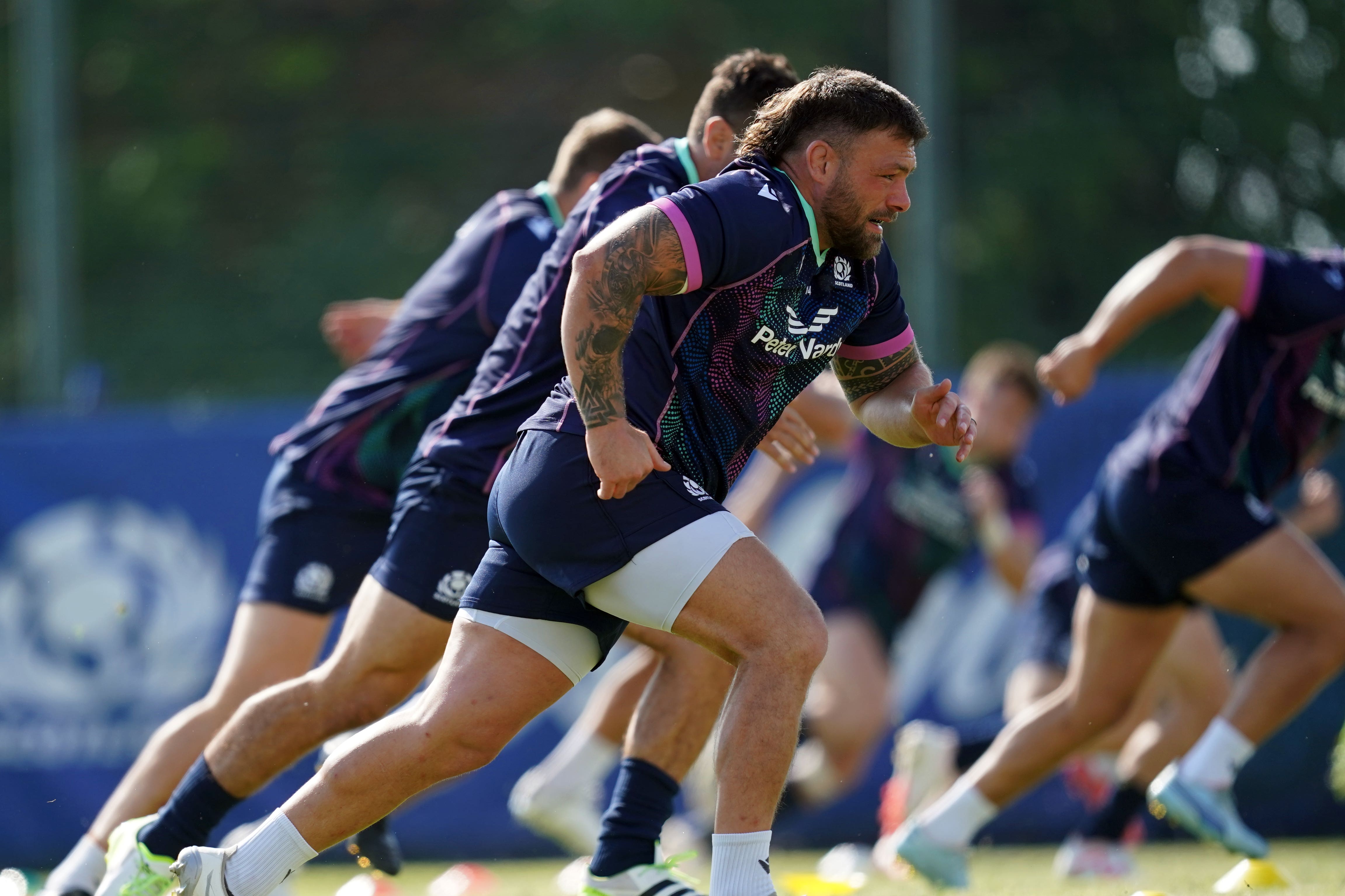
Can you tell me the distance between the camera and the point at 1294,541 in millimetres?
5438

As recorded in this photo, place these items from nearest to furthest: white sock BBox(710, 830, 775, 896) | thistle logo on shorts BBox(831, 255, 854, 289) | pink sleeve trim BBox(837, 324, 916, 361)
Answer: white sock BBox(710, 830, 775, 896), thistle logo on shorts BBox(831, 255, 854, 289), pink sleeve trim BBox(837, 324, 916, 361)

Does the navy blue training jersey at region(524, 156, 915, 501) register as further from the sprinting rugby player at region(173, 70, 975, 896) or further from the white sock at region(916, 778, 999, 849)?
the white sock at region(916, 778, 999, 849)

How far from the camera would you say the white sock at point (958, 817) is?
5586mm

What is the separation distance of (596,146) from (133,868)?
2489 millimetres

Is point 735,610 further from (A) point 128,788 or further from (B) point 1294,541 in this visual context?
(B) point 1294,541

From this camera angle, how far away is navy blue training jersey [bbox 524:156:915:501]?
343cm

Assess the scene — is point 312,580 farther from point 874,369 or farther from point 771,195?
point 771,195

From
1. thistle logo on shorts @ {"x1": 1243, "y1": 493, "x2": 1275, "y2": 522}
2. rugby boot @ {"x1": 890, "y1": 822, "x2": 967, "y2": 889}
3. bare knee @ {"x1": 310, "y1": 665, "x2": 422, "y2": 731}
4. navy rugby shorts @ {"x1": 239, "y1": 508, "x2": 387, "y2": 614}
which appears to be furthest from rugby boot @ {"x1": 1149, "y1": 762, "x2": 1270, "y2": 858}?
navy rugby shorts @ {"x1": 239, "y1": 508, "x2": 387, "y2": 614}

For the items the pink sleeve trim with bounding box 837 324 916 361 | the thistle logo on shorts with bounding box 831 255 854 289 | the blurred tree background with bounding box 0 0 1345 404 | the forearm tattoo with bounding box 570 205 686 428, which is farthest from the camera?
the blurred tree background with bounding box 0 0 1345 404

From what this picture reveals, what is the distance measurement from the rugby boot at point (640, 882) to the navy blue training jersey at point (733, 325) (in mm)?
1103

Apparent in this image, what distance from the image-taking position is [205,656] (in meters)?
8.75

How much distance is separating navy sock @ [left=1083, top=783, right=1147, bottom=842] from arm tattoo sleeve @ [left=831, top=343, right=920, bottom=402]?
326 cm

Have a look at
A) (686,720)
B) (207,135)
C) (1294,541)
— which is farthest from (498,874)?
(207,135)

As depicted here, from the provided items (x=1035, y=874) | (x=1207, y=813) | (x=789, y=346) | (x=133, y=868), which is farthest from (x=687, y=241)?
(x=1035, y=874)
